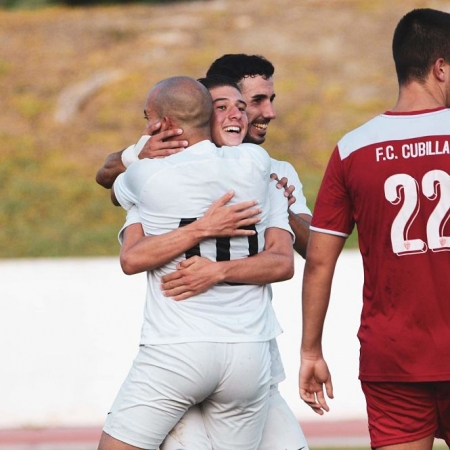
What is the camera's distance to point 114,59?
22984 mm

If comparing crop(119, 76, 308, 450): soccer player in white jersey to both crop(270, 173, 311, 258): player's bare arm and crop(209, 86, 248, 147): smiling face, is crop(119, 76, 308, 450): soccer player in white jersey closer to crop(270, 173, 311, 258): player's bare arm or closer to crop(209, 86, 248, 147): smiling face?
crop(209, 86, 248, 147): smiling face

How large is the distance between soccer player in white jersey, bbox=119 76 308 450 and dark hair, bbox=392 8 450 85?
2.40 ft

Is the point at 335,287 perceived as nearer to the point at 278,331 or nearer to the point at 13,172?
the point at 278,331

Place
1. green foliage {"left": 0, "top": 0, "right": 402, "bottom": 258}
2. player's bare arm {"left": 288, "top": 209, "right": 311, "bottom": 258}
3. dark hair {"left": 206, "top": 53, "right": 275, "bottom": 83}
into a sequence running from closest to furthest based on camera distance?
player's bare arm {"left": 288, "top": 209, "right": 311, "bottom": 258} → dark hair {"left": 206, "top": 53, "right": 275, "bottom": 83} → green foliage {"left": 0, "top": 0, "right": 402, "bottom": 258}

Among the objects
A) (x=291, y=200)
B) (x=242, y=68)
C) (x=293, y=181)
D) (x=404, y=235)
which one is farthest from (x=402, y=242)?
Answer: (x=242, y=68)

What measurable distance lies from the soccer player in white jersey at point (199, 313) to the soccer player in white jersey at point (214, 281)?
0.16 feet

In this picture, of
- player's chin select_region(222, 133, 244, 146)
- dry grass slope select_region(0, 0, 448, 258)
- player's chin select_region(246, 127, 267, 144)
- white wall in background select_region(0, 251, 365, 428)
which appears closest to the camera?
player's chin select_region(222, 133, 244, 146)

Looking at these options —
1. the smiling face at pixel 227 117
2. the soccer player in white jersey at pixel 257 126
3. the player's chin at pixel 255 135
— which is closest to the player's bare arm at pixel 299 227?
the soccer player in white jersey at pixel 257 126

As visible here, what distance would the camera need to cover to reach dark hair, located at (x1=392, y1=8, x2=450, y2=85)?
379 cm

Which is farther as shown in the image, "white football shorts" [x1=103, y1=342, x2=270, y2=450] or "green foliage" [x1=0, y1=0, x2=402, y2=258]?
"green foliage" [x1=0, y1=0, x2=402, y2=258]

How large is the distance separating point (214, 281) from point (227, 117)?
782 mm

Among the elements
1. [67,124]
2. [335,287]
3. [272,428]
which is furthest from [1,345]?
[67,124]

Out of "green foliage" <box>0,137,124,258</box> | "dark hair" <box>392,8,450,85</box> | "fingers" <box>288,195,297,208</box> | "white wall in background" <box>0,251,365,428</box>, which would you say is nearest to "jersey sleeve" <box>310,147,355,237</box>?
"dark hair" <box>392,8,450,85</box>

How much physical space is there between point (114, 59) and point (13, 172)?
5.89m
